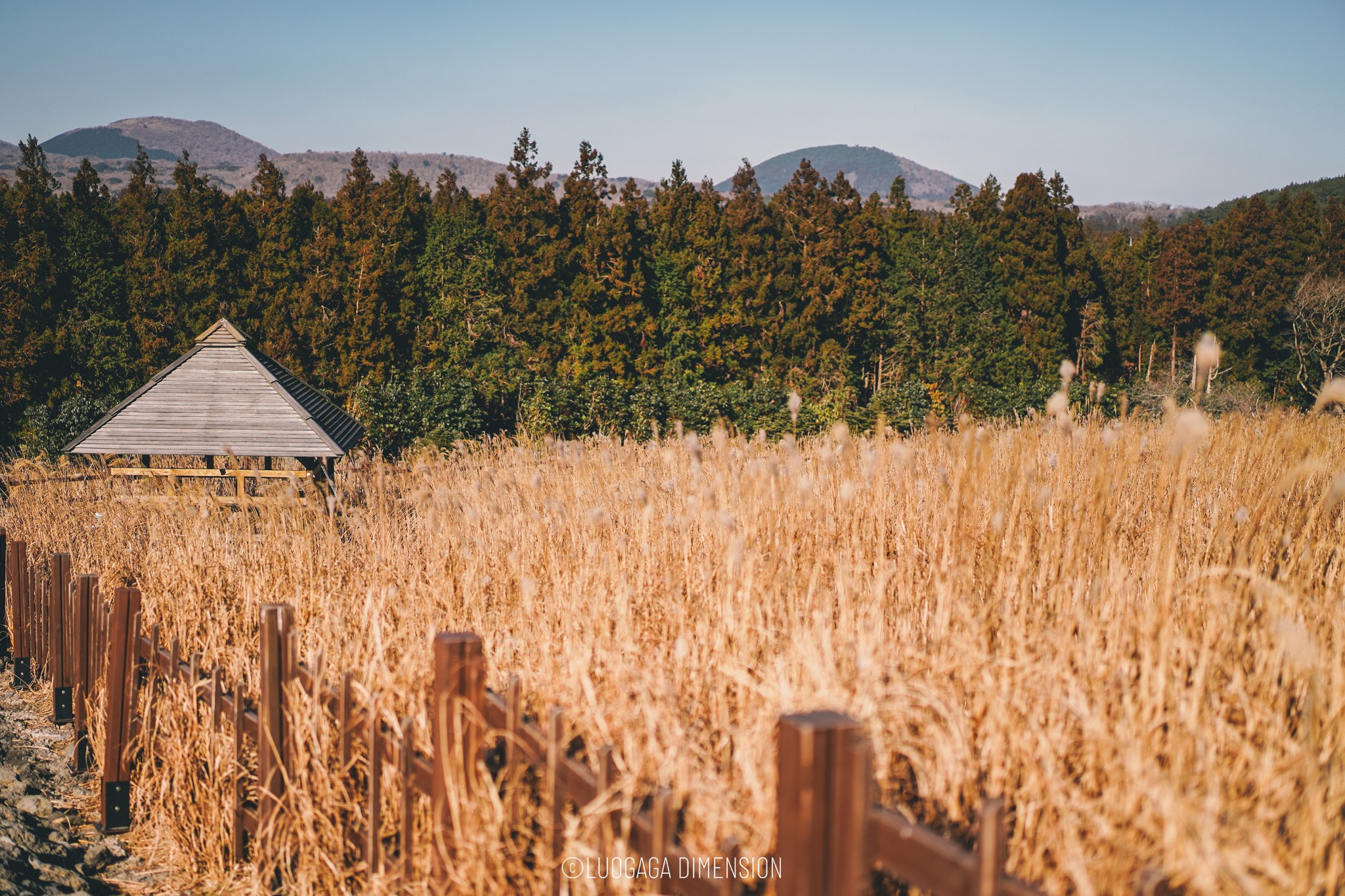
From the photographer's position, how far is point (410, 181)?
63.2ft

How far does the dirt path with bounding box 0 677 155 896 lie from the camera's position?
2.94 meters

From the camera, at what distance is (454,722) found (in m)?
2.11

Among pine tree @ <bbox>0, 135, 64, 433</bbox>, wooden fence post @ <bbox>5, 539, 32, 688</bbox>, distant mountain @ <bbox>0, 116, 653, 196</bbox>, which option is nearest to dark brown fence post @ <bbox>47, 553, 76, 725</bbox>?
wooden fence post @ <bbox>5, 539, 32, 688</bbox>

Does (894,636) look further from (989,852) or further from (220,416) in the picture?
(220,416)

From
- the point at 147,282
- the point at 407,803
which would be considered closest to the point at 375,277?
the point at 147,282

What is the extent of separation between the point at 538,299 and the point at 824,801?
54.1 ft

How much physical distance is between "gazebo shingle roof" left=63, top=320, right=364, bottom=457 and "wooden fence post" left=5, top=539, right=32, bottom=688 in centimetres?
225

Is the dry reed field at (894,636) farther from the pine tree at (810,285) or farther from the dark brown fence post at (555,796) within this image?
the pine tree at (810,285)

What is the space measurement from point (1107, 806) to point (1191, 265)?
2851cm

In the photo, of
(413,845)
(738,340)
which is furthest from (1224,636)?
(738,340)

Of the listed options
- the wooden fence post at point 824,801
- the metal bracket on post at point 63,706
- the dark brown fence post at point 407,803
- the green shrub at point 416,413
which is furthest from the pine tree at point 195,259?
the wooden fence post at point 824,801

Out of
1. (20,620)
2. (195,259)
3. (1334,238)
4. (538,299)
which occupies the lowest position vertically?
(20,620)

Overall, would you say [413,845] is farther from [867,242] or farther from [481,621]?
[867,242]

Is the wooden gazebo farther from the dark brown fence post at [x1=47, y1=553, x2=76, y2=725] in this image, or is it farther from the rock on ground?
the rock on ground
